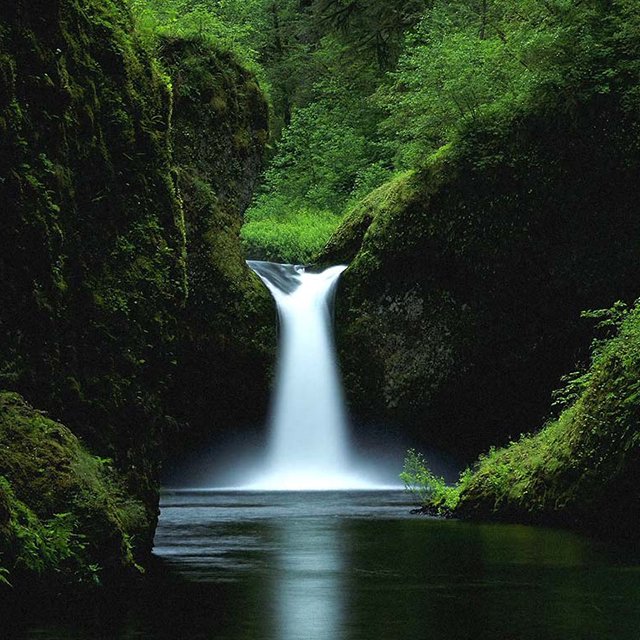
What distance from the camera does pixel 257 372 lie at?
873 inches

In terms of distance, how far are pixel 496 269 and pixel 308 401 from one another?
4.39m

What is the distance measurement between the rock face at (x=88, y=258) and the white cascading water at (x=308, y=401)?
10870 mm

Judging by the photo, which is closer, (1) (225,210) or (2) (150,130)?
(2) (150,130)

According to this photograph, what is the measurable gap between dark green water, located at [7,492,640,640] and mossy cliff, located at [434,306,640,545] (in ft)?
1.83

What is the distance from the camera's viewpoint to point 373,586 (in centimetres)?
829

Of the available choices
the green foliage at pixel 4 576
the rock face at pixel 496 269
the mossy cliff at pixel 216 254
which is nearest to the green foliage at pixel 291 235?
the mossy cliff at pixel 216 254

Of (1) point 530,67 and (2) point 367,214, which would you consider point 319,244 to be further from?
(1) point 530,67

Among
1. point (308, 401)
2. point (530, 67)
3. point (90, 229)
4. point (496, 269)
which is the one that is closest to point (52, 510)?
point (90, 229)

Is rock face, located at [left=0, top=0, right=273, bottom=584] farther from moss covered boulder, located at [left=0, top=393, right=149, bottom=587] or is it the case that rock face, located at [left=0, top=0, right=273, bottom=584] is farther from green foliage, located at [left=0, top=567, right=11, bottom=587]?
green foliage, located at [left=0, top=567, right=11, bottom=587]

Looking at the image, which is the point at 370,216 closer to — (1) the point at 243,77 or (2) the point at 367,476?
(1) the point at 243,77

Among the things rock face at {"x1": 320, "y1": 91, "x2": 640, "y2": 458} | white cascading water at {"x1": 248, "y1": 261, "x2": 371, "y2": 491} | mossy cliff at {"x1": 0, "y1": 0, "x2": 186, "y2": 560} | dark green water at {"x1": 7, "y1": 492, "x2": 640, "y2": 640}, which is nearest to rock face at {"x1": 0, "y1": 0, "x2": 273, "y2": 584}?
mossy cliff at {"x1": 0, "y1": 0, "x2": 186, "y2": 560}

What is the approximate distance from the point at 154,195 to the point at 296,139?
30184 mm

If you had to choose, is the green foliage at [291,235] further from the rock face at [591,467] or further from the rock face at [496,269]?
the rock face at [591,467]

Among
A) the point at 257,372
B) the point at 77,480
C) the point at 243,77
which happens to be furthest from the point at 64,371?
the point at 243,77
